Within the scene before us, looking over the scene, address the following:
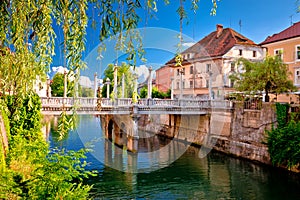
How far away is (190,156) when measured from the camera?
21703mm

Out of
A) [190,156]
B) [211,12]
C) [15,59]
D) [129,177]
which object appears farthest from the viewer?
[190,156]

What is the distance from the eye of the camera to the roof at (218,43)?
33.4 m

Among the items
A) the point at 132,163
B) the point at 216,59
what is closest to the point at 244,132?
the point at 132,163

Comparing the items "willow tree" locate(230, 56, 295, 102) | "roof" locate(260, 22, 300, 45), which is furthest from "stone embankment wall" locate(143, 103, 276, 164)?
"roof" locate(260, 22, 300, 45)

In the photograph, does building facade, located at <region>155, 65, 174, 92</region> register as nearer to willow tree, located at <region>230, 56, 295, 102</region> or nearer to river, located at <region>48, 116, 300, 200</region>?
willow tree, located at <region>230, 56, 295, 102</region>

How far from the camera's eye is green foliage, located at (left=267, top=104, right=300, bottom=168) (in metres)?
15.5

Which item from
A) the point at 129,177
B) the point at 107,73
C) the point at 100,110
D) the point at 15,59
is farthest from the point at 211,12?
the point at 107,73

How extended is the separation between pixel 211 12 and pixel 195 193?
11444 millimetres

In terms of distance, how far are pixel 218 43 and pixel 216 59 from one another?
2741 mm

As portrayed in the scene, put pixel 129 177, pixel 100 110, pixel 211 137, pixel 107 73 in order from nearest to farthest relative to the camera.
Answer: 1. pixel 129 177
2. pixel 100 110
3. pixel 211 137
4. pixel 107 73

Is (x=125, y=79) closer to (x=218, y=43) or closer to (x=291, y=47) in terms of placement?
(x=218, y=43)

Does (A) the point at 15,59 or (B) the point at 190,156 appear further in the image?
(B) the point at 190,156

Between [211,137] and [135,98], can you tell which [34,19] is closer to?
[135,98]

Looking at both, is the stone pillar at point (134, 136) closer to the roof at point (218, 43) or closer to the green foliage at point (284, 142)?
the green foliage at point (284, 142)
